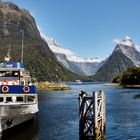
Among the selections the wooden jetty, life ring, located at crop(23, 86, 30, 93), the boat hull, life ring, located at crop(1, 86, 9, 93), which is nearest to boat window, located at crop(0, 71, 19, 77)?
life ring, located at crop(23, 86, 30, 93)

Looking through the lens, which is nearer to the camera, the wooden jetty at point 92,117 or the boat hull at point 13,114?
the wooden jetty at point 92,117

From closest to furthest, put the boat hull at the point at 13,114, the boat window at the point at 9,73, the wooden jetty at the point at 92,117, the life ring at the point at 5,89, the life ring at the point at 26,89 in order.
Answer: the wooden jetty at the point at 92,117 → the boat hull at the point at 13,114 → the life ring at the point at 5,89 → the life ring at the point at 26,89 → the boat window at the point at 9,73

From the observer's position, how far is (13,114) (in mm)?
50156

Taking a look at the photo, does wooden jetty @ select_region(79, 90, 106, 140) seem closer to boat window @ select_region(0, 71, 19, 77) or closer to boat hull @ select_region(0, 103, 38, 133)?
boat hull @ select_region(0, 103, 38, 133)

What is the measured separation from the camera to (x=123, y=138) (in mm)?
48938

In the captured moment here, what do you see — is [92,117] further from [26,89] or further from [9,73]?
[9,73]

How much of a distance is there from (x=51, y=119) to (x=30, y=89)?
688 inches

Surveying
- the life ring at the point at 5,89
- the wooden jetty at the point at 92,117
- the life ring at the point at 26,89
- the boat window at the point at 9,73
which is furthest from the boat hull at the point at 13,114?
the wooden jetty at the point at 92,117

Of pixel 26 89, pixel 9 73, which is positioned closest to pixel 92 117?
pixel 26 89

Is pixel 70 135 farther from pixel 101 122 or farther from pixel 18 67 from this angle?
pixel 18 67

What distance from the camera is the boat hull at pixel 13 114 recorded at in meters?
48.5

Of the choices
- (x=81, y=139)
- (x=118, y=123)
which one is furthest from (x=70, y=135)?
(x=118, y=123)

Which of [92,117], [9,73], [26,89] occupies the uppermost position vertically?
[9,73]

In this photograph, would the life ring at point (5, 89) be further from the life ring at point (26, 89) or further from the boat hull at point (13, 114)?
the boat hull at point (13, 114)
